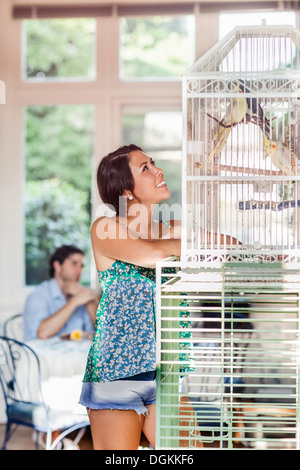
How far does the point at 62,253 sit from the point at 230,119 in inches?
87.2

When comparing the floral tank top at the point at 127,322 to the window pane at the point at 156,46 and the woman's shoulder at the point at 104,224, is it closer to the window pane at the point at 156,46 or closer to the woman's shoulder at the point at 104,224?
the woman's shoulder at the point at 104,224

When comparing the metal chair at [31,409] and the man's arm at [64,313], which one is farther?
the man's arm at [64,313]

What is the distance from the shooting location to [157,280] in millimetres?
1608

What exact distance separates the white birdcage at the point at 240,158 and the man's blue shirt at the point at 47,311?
181cm

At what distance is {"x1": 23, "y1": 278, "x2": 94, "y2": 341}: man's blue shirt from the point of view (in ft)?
11.0

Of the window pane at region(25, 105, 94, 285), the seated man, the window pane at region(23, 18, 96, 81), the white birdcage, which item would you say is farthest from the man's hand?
the white birdcage

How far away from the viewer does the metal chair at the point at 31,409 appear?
9.55ft

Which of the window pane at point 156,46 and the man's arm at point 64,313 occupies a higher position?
the window pane at point 156,46

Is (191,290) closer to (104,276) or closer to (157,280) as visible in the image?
(157,280)

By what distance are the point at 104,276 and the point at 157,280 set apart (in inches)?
9.0

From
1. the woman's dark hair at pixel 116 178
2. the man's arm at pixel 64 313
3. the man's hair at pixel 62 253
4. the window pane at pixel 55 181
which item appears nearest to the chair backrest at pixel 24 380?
the man's arm at pixel 64 313

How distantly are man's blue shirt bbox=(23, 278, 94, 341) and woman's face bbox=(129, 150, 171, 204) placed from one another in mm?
1700

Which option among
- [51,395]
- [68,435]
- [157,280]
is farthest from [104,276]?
[68,435]

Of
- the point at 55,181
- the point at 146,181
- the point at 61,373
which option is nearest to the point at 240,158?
the point at 146,181
